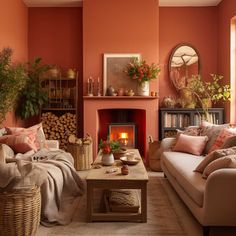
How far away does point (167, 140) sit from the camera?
16.8ft

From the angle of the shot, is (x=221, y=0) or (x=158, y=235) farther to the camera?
(x=221, y=0)

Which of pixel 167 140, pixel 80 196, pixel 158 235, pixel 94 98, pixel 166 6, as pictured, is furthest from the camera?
pixel 166 6

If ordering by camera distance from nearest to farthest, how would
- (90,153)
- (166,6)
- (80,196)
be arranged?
(80,196) < (90,153) < (166,6)

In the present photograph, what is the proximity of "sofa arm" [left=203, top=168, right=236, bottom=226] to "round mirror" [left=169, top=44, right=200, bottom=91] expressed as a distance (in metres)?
4.18

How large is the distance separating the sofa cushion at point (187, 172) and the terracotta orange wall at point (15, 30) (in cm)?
282

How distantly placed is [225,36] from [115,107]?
247cm

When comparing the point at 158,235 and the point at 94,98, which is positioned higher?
the point at 94,98

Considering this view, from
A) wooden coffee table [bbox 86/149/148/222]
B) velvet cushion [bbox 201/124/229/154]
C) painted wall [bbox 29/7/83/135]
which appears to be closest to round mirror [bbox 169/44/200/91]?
painted wall [bbox 29/7/83/135]

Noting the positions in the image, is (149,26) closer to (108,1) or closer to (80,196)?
(108,1)

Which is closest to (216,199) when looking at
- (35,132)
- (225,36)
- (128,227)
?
(128,227)

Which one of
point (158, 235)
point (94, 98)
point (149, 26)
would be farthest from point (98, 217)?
point (149, 26)

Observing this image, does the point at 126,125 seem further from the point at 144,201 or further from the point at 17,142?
the point at 144,201

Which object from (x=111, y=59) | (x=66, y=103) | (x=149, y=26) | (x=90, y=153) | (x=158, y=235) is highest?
(x=149, y=26)

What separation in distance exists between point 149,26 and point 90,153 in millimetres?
2649
